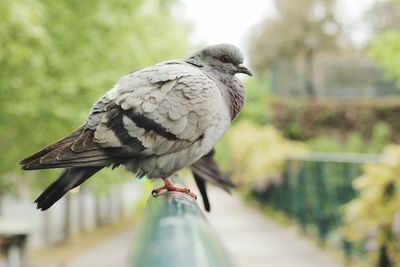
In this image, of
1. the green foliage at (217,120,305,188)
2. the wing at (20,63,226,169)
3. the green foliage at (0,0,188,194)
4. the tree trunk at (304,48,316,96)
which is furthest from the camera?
the tree trunk at (304,48,316,96)

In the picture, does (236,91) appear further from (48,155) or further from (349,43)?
(349,43)

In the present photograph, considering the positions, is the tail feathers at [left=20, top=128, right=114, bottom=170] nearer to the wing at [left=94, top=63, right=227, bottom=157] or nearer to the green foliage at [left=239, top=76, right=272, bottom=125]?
the wing at [left=94, top=63, right=227, bottom=157]

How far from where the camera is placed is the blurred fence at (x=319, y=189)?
10.3m

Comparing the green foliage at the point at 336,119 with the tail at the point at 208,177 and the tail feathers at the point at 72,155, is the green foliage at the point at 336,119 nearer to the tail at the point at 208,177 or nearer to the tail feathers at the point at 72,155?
the tail at the point at 208,177

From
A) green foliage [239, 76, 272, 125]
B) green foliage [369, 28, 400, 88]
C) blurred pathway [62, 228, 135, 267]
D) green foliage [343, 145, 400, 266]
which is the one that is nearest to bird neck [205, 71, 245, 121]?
green foliage [343, 145, 400, 266]

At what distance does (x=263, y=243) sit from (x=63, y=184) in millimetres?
11784

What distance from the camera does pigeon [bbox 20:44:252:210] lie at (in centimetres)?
169

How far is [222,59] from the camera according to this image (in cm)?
182

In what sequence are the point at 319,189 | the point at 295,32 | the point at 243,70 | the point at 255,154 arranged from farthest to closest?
the point at 295,32
the point at 255,154
the point at 319,189
the point at 243,70

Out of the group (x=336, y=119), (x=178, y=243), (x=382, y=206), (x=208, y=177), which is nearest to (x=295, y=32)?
(x=336, y=119)

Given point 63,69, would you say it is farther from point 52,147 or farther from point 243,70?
point 52,147

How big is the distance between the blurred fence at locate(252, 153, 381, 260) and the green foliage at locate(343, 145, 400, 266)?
859 mm

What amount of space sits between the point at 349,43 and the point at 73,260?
90.4 feet

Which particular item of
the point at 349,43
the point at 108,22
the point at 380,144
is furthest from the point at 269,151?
the point at 349,43
